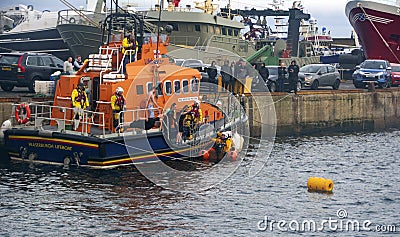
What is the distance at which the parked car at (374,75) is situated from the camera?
38781 millimetres

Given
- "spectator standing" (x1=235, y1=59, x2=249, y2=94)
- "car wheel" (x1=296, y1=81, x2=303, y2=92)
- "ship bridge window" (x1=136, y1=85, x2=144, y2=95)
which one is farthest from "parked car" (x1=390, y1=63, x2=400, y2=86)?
"ship bridge window" (x1=136, y1=85, x2=144, y2=95)

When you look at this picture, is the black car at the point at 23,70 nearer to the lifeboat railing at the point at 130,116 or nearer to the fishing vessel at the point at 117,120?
the fishing vessel at the point at 117,120

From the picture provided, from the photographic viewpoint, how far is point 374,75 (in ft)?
128

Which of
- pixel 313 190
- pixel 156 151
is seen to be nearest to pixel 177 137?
pixel 156 151

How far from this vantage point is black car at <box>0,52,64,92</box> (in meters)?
29.2

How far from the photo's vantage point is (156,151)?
2252 cm

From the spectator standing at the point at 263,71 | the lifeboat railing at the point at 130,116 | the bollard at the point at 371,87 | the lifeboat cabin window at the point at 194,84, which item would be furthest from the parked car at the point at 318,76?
the lifeboat railing at the point at 130,116

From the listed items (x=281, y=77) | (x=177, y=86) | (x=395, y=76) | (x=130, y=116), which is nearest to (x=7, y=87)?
(x=177, y=86)

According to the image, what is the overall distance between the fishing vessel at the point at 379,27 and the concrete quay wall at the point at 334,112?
34.3 feet

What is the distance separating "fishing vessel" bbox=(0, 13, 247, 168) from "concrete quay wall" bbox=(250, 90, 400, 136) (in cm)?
794

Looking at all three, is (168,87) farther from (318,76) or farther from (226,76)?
(318,76)

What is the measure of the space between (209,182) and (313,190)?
2.72 m

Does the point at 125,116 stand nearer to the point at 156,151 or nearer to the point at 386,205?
the point at 156,151

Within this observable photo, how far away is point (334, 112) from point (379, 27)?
14.2 m
